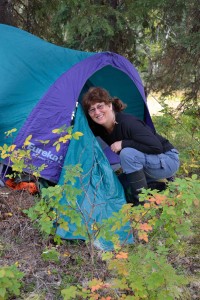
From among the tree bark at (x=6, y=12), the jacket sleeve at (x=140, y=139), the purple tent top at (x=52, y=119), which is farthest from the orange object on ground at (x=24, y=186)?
the tree bark at (x=6, y=12)

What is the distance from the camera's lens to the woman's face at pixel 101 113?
13.9 ft

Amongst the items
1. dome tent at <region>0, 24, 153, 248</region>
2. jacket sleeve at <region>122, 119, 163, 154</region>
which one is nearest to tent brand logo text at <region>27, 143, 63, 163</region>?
dome tent at <region>0, 24, 153, 248</region>

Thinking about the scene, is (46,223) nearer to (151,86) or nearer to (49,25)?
(151,86)

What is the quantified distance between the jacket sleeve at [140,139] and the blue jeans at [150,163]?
0.06 metres

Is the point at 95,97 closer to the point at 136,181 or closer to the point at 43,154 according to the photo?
the point at 43,154

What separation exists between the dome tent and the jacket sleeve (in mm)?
343

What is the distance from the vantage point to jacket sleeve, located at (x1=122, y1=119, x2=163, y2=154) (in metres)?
4.22

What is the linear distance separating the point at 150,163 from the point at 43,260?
1558 mm

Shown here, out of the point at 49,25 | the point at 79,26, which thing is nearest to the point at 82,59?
the point at 79,26

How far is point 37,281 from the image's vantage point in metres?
3.02

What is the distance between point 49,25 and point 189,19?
9.54ft

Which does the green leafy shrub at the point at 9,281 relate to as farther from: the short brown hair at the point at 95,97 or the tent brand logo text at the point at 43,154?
the short brown hair at the point at 95,97

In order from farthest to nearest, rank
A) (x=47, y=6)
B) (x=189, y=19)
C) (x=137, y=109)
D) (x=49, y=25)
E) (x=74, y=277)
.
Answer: (x=49, y=25), (x=47, y=6), (x=189, y=19), (x=137, y=109), (x=74, y=277)

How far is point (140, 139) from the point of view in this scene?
4.22m
